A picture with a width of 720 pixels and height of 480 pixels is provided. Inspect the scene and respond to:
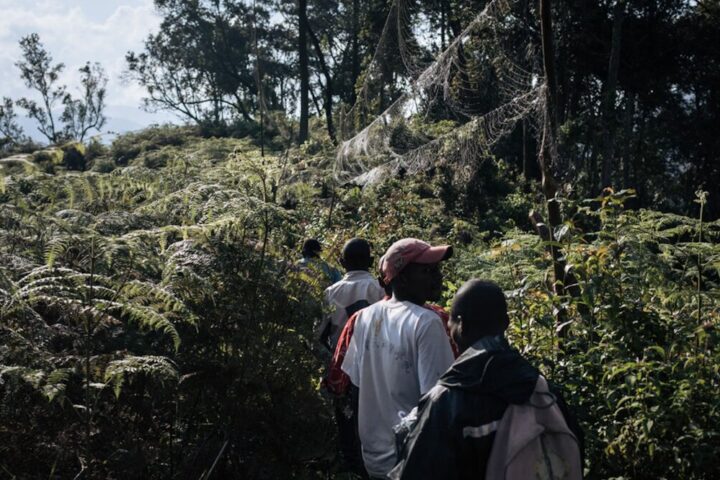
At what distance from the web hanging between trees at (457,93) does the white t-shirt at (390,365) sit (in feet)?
11.6

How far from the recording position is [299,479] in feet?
14.4

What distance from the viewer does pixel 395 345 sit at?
11.4 feet

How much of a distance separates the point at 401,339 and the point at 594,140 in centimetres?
2072

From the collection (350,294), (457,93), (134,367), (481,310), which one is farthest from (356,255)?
(457,93)

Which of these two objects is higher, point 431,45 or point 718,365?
point 431,45

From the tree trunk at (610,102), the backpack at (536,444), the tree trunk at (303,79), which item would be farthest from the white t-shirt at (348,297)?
the tree trunk at (303,79)

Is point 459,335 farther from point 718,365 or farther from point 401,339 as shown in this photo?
point 718,365

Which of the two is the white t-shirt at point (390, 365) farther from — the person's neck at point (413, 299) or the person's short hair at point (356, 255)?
the person's short hair at point (356, 255)

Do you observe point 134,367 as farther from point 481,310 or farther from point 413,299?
point 481,310

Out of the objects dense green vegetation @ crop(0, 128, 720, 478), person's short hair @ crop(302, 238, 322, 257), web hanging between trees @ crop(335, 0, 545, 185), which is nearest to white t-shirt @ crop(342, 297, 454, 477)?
dense green vegetation @ crop(0, 128, 720, 478)

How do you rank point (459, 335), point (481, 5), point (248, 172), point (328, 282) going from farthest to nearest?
1. point (481, 5)
2. point (328, 282)
3. point (248, 172)
4. point (459, 335)

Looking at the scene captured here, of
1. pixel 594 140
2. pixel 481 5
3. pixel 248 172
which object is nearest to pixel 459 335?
pixel 248 172

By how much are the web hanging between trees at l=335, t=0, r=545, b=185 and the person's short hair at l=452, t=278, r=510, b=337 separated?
4256 mm

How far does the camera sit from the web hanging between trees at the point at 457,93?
7.24 metres
